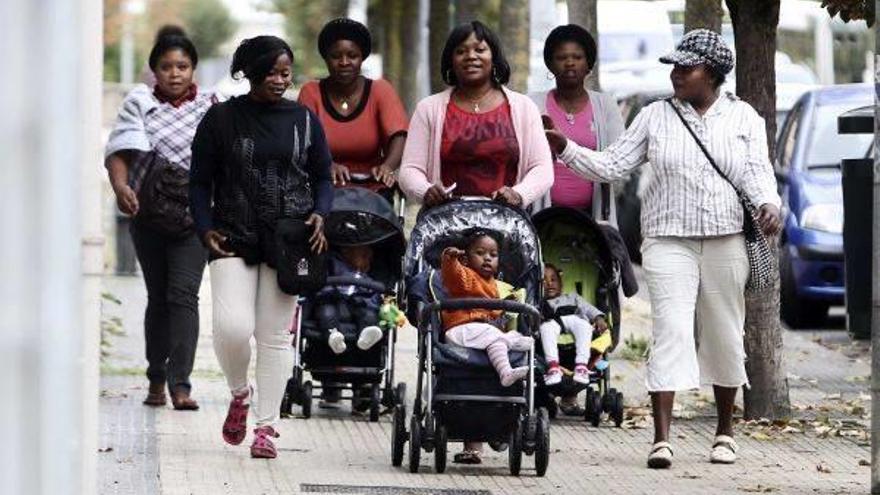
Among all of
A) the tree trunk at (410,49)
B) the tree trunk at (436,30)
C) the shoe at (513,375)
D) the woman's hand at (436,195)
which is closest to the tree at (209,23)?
the tree trunk at (410,49)

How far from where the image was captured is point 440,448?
9.02m

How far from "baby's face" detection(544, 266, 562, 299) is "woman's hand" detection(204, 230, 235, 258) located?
79.5 inches

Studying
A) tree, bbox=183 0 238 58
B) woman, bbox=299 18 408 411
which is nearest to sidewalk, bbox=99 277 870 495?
woman, bbox=299 18 408 411

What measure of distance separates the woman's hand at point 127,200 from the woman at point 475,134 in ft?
4.54

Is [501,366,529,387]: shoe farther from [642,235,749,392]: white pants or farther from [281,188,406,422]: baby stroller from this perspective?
[281,188,406,422]: baby stroller

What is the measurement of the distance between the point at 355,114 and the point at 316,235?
173 centimetres

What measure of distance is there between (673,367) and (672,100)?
115cm

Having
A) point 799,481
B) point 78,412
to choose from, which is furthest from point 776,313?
point 78,412

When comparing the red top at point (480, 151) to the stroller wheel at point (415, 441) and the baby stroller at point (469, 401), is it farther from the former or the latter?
the stroller wheel at point (415, 441)

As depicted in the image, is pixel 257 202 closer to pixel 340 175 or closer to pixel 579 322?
pixel 340 175

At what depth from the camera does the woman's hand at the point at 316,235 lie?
927 cm

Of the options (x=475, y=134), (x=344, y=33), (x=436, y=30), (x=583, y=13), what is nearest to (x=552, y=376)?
(x=475, y=134)

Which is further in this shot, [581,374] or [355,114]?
[355,114]

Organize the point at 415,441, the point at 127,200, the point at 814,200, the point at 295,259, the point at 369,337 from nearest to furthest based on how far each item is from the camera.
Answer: the point at 415,441
the point at 295,259
the point at 127,200
the point at 369,337
the point at 814,200
